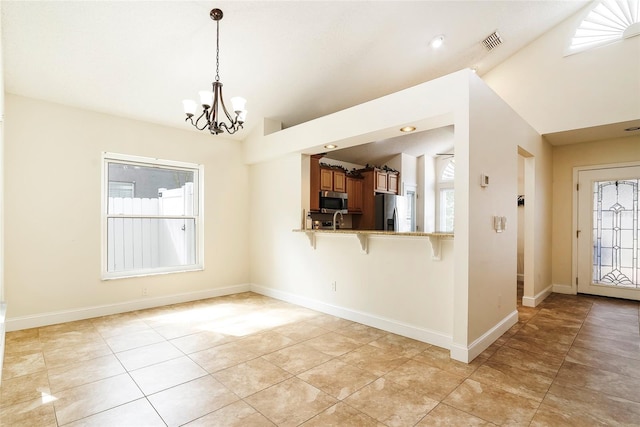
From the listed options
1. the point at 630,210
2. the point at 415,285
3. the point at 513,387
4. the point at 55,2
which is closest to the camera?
the point at 513,387

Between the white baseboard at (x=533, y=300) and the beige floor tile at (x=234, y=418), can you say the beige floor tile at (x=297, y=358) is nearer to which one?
the beige floor tile at (x=234, y=418)

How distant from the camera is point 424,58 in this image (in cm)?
424

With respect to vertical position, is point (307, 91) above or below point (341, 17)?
below

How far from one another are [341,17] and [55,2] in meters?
2.58

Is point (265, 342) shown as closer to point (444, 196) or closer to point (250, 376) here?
point (250, 376)

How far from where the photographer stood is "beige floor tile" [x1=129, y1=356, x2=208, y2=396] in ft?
7.93

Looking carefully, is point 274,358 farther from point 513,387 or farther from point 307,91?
point 307,91

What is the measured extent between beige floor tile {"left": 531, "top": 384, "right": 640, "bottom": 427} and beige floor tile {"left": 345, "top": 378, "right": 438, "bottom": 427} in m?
0.68

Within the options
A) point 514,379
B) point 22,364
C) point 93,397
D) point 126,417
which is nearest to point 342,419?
point 126,417

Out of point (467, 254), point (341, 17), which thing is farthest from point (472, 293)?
point (341, 17)

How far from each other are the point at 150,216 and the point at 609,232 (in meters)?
7.29

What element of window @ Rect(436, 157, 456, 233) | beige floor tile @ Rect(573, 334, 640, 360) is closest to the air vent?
window @ Rect(436, 157, 456, 233)

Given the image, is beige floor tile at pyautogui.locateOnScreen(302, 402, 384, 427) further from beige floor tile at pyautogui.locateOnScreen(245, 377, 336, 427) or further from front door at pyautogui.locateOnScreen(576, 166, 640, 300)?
front door at pyautogui.locateOnScreen(576, 166, 640, 300)

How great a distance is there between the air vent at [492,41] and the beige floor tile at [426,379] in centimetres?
425
